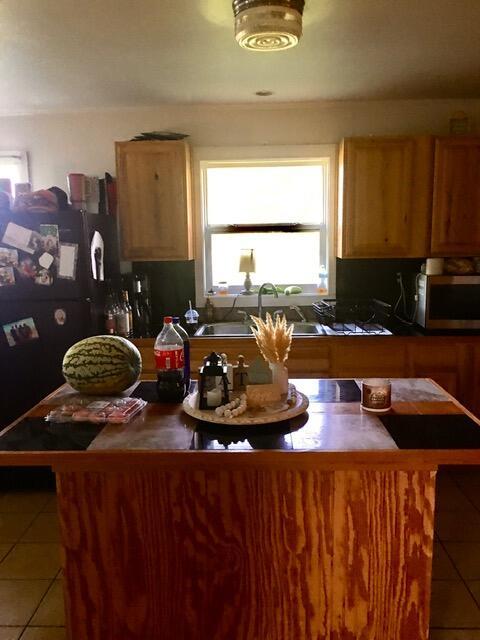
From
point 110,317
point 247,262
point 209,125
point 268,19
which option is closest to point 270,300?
point 247,262

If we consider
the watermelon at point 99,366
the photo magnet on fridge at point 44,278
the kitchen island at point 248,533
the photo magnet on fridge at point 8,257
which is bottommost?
the kitchen island at point 248,533

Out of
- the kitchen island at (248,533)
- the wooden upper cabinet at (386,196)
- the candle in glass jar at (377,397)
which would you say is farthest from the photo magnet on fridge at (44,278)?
the candle in glass jar at (377,397)

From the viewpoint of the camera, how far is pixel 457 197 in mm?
3268

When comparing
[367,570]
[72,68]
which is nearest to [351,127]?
[72,68]

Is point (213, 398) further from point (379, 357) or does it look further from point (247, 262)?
point (247, 262)

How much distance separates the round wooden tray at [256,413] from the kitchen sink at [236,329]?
1699 mm

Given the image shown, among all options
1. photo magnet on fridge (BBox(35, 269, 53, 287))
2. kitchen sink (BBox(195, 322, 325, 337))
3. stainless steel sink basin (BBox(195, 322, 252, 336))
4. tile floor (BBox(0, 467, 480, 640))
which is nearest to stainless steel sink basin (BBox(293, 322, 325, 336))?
kitchen sink (BBox(195, 322, 325, 337))

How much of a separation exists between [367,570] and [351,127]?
297cm

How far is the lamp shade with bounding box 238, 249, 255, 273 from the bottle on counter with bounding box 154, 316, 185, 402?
6.07ft

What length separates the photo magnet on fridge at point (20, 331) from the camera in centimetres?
296

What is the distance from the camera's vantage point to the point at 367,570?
1.60 m

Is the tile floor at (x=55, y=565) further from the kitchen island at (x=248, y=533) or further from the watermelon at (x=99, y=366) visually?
the watermelon at (x=99, y=366)

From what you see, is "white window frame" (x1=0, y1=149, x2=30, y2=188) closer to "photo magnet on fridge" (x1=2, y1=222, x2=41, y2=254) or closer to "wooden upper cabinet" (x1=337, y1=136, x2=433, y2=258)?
"photo magnet on fridge" (x1=2, y1=222, x2=41, y2=254)

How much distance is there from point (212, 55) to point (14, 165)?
6.32 ft
